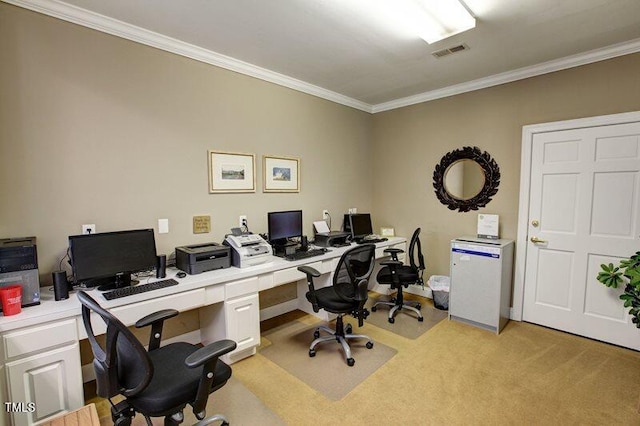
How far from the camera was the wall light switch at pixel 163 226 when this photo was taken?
2578 millimetres

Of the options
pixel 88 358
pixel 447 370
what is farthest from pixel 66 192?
pixel 447 370

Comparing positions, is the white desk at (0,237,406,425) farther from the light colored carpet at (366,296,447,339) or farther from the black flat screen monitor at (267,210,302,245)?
the light colored carpet at (366,296,447,339)

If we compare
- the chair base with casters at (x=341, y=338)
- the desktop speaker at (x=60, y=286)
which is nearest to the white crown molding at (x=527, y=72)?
the chair base with casters at (x=341, y=338)

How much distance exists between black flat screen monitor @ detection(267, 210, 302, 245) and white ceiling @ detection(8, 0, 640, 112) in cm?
149

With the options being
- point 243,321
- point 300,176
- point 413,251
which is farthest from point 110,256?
point 413,251

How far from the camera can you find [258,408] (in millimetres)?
2027

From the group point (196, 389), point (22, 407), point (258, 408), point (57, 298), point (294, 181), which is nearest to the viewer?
point (196, 389)

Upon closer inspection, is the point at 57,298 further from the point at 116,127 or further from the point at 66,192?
the point at 116,127

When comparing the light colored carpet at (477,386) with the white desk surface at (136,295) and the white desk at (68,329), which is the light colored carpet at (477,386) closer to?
the white desk at (68,329)

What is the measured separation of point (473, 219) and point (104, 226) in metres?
3.78

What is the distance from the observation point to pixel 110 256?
2119 mm

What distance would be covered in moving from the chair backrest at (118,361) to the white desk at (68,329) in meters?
0.43

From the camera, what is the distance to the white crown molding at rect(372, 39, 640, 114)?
2.67 metres

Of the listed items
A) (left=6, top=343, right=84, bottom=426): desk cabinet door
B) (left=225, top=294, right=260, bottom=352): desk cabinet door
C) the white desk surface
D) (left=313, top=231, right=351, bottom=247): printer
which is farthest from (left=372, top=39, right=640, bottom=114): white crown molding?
(left=6, top=343, right=84, bottom=426): desk cabinet door
